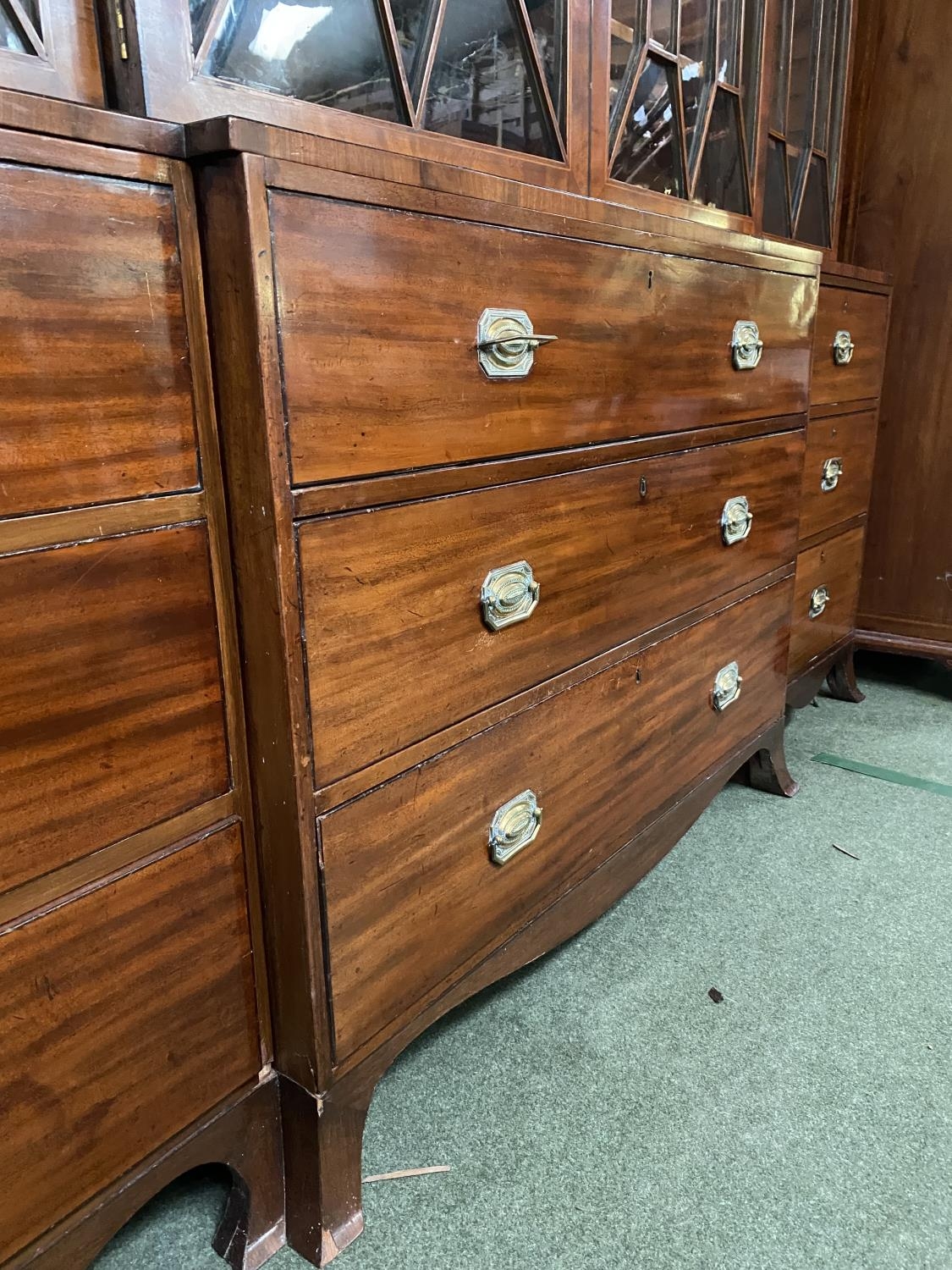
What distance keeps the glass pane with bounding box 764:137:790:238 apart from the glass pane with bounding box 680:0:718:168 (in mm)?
302

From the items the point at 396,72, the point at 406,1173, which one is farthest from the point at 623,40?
the point at 406,1173

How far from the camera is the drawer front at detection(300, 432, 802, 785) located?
750 mm

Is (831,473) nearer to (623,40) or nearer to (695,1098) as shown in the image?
(623,40)

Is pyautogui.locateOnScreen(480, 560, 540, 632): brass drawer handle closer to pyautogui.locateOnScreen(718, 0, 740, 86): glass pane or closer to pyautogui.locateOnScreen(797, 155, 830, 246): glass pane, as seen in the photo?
pyautogui.locateOnScreen(718, 0, 740, 86): glass pane

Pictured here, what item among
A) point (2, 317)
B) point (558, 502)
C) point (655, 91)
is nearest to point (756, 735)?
point (558, 502)

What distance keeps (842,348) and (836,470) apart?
0.26 metres

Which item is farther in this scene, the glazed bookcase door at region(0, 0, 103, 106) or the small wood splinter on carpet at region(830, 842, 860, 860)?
the small wood splinter on carpet at region(830, 842, 860, 860)

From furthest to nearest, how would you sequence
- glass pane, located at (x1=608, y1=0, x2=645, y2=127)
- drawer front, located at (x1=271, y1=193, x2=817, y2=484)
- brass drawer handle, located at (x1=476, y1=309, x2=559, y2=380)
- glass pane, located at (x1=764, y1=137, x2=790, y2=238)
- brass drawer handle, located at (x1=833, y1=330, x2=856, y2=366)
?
brass drawer handle, located at (x1=833, y1=330, x2=856, y2=366), glass pane, located at (x1=764, y1=137, x2=790, y2=238), glass pane, located at (x1=608, y1=0, x2=645, y2=127), brass drawer handle, located at (x1=476, y1=309, x2=559, y2=380), drawer front, located at (x1=271, y1=193, x2=817, y2=484)

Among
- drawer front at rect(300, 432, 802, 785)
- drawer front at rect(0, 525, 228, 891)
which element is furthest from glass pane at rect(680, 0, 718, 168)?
drawer front at rect(0, 525, 228, 891)

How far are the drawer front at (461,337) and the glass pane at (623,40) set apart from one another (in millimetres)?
271

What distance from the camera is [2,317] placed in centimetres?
56

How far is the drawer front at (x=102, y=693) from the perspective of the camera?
0.61 meters

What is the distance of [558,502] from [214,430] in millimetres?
411

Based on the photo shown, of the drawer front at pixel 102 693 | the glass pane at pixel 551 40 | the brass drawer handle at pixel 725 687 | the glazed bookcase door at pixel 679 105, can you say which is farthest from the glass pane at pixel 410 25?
the brass drawer handle at pixel 725 687
